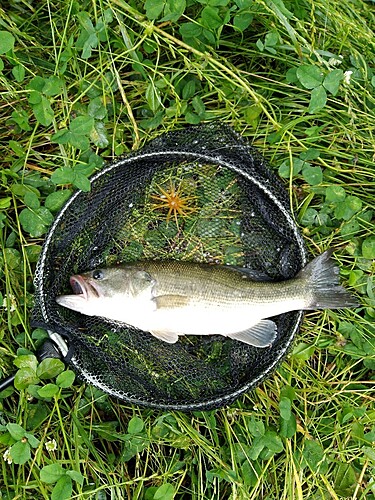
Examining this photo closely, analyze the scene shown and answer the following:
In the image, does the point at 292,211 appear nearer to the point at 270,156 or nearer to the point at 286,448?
the point at 270,156

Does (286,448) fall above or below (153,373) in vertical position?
below

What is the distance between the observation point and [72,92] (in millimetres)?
2771

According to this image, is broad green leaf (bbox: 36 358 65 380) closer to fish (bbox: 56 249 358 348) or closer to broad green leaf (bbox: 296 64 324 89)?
fish (bbox: 56 249 358 348)

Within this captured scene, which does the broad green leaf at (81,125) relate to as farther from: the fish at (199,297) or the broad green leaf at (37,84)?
the fish at (199,297)

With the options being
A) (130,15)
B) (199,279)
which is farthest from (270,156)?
(130,15)

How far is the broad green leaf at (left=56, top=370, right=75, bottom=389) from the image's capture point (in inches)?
98.4

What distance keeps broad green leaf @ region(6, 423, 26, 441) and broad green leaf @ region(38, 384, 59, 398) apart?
15 cm

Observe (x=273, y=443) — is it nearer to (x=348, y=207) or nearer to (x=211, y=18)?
(x=348, y=207)

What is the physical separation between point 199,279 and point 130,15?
1.21 meters

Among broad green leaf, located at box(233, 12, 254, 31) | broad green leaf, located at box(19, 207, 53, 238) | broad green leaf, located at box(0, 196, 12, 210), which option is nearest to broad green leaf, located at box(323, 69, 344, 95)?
broad green leaf, located at box(233, 12, 254, 31)

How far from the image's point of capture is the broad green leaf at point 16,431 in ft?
8.03

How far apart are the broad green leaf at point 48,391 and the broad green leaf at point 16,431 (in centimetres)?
Answer: 15

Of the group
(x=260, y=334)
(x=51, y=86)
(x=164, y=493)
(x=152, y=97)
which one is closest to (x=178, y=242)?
(x=260, y=334)

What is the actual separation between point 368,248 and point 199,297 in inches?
34.5
